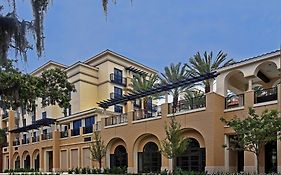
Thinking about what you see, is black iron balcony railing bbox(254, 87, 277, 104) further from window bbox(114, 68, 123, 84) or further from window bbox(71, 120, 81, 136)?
window bbox(114, 68, 123, 84)

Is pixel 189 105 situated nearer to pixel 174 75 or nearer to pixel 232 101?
pixel 232 101

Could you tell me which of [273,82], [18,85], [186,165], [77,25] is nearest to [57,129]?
[186,165]

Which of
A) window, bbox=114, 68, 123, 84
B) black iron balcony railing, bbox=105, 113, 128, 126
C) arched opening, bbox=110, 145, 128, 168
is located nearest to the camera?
black iron balcony railing, bbox=105, 113, 128, 126

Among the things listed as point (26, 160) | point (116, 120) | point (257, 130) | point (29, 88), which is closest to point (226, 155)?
point (257, 130)

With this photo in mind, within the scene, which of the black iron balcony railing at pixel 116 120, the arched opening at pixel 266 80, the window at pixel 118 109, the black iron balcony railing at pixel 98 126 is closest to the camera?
the arched opening at pixel 266 80

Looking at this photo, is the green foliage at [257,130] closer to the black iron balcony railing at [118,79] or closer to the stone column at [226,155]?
the stone column at [226,155]

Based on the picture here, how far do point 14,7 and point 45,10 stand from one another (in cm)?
67

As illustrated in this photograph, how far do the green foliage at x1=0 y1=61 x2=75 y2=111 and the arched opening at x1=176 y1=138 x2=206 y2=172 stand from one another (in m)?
15.4

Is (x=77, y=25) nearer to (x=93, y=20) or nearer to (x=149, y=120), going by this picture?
(x=93, y=20)

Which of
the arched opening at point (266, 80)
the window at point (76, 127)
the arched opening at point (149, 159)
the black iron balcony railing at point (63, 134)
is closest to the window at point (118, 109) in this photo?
the window at point (76, 127)

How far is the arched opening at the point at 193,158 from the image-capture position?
99.0 feet

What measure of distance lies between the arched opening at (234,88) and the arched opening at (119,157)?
12.0 m

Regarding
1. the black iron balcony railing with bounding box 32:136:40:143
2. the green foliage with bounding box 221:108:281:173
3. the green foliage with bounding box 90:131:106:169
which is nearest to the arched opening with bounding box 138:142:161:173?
the green foliage with bounding box 90:131:106:169

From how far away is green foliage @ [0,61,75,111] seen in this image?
13656 mm
